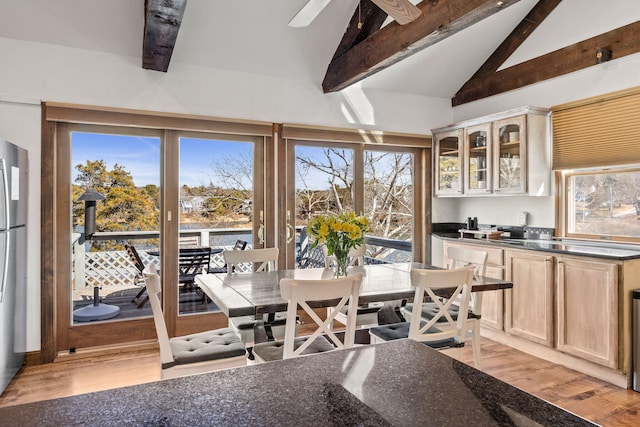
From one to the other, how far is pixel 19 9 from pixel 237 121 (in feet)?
5.90

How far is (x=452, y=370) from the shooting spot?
38.0 inches

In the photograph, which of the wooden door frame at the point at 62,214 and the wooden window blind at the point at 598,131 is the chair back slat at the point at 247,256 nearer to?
the wooden door frame at the point at 62,214

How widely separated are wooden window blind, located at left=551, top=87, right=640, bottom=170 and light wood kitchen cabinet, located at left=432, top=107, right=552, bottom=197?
0.13 m

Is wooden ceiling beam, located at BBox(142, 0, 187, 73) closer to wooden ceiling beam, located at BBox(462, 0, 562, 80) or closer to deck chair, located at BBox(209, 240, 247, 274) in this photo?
deck chair, located at BBox(209, 240, 247, 274)

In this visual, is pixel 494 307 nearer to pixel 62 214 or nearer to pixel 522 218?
pixel 522 218

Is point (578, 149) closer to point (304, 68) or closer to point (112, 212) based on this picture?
point (304, 68)

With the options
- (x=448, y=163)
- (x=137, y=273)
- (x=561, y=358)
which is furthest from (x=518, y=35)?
(x=137, y=273)

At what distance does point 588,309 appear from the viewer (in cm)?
315

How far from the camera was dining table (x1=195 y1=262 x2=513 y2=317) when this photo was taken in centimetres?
218

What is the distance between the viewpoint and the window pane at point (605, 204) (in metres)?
3.52

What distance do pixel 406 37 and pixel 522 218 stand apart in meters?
2.23

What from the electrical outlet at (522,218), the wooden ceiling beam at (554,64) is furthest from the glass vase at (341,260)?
the wooden ceiling beam at (554,64)

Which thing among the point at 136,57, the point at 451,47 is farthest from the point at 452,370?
the point at 451,47

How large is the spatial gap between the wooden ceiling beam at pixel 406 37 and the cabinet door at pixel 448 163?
140 cm
